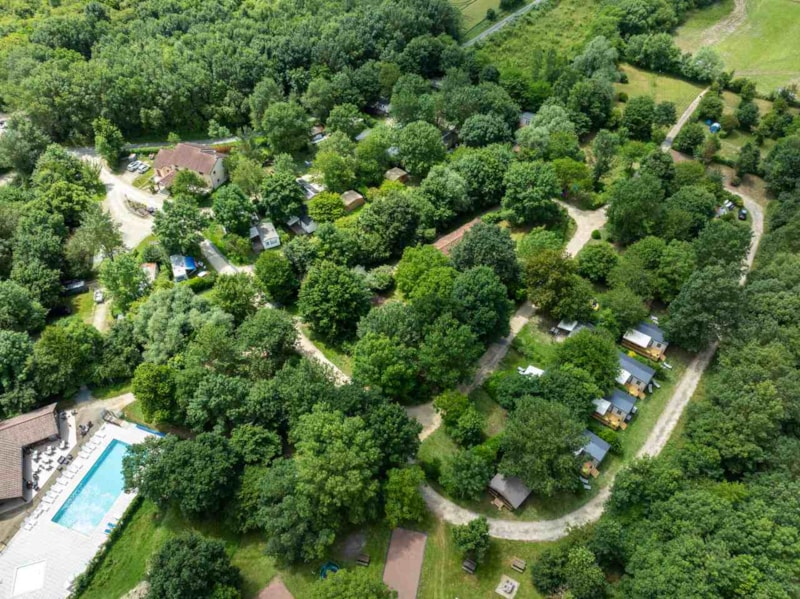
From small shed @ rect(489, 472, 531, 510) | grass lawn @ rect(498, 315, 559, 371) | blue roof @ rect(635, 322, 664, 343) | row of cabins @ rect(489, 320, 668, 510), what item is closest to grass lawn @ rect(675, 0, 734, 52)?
blue roof @ rect(635, 322, 664, 343)

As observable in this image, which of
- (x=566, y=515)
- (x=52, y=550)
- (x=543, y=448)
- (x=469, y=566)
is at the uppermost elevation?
(x=543, y=448)

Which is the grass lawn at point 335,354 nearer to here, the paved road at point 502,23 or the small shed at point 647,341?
the small shed at point 647,341

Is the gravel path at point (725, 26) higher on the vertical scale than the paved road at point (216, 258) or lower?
higher

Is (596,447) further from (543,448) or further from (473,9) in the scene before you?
(473,9)

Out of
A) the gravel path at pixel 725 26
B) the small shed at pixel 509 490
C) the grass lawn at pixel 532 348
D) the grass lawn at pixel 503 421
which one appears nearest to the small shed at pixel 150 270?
the grass lawn at pixel 503 421

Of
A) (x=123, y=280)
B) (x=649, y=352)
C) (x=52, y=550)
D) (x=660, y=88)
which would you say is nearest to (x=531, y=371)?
(x=649, y=352)

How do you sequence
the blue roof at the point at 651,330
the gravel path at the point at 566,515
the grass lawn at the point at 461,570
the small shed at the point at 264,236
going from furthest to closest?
1. the small shed at the point at 264,236
2. the blue roof at the point at 651,330
3. the gravel path at the point at 566,515
4. the grass lawn at the point at 461,570

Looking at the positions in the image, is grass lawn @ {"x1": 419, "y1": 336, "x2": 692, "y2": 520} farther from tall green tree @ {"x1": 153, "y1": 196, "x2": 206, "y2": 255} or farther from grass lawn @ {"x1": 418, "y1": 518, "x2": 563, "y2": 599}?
tall green tree @ {"x1": 153, "y1": 196, "x2": 206, "y2": 255}

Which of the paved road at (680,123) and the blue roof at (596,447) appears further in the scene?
the paved road at (680,123)
